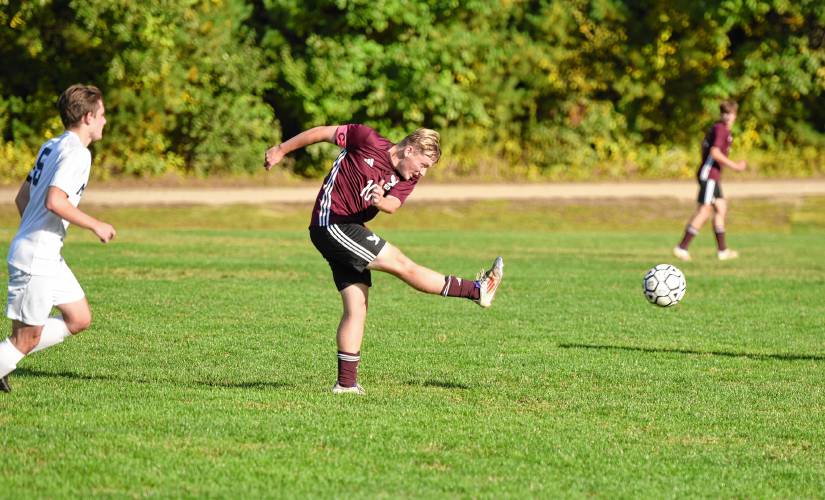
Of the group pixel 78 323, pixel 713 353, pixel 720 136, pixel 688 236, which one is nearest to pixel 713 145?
pixel 720 136

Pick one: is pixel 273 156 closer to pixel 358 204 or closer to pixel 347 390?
pixel 358 204

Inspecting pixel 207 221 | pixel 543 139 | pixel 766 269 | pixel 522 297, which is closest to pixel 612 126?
pixel 543 139

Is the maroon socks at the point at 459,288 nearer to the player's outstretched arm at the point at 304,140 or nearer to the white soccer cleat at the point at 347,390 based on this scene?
the white soccer cleat at the point at 347,390

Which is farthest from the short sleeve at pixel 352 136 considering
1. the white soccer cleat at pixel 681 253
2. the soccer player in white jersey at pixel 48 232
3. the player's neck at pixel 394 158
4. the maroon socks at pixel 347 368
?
the white soccer cleat at pixel 681 253

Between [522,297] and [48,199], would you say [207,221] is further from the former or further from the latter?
[48,199]

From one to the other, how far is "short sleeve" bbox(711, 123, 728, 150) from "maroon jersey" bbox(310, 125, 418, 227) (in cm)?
1184

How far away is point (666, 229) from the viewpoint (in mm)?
27969

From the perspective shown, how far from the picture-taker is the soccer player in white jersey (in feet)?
Answer: 22.1

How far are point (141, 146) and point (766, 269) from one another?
57.5 feet

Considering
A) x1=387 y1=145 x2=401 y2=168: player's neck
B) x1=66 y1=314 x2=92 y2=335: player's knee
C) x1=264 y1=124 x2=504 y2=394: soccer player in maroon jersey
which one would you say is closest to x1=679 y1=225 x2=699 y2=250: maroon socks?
x1=264 y1=124 x2=504 y2=394: soccer player in maroon jersey

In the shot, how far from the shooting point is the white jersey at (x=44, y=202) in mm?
6723

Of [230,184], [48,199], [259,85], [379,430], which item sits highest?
[48,199]

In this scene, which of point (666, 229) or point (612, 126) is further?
point (612, 126)

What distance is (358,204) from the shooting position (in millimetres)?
7508
